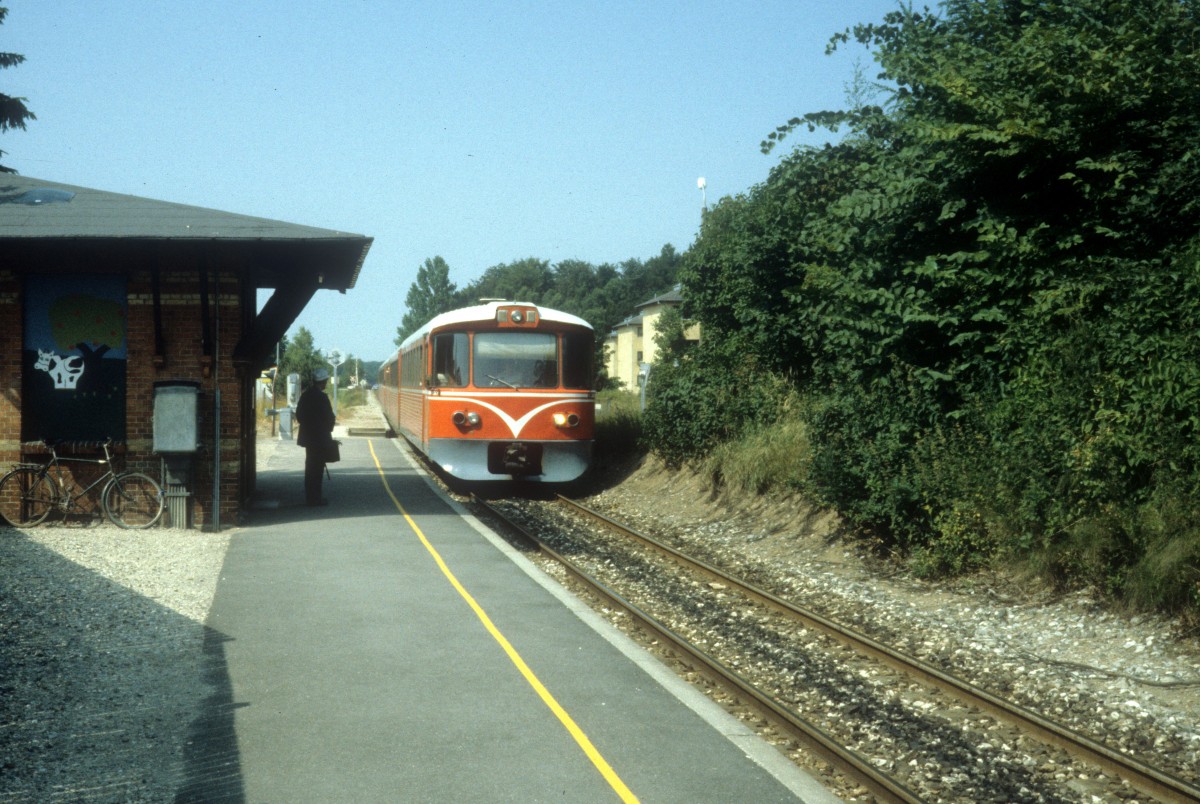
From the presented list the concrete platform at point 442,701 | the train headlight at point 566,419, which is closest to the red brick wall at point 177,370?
the concrete platform at point 442,701

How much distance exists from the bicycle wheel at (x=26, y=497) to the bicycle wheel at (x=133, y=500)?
0.65m

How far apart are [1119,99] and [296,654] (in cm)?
788

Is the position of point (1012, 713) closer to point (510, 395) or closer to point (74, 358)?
point (74, 358)

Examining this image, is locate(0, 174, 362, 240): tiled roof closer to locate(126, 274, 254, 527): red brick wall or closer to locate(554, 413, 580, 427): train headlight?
locate(126, 274, 254, 527): red brick wall

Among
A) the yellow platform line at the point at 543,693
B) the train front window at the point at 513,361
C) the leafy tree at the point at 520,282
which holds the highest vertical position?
the leafy tree at the point at 520,282

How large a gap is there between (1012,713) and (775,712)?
1.33 metres

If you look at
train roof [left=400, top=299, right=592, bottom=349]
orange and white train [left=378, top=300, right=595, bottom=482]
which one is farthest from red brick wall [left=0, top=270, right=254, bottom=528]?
train roof [left=400, top=299, right=592, bottom=349]

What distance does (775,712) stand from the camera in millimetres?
6320

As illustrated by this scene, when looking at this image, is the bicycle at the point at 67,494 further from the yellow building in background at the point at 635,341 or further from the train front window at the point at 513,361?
the yellow building in background at the point at 635,341

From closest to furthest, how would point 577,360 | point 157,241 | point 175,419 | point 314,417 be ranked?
point 157,241
point 175,419
point 314,417
point 577,360

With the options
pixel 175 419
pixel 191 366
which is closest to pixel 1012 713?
pixel 175 419

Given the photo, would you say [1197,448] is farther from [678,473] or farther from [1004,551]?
[678,473]

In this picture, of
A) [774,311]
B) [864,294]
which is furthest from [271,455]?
[864,294]

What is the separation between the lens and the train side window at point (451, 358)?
1753cm
